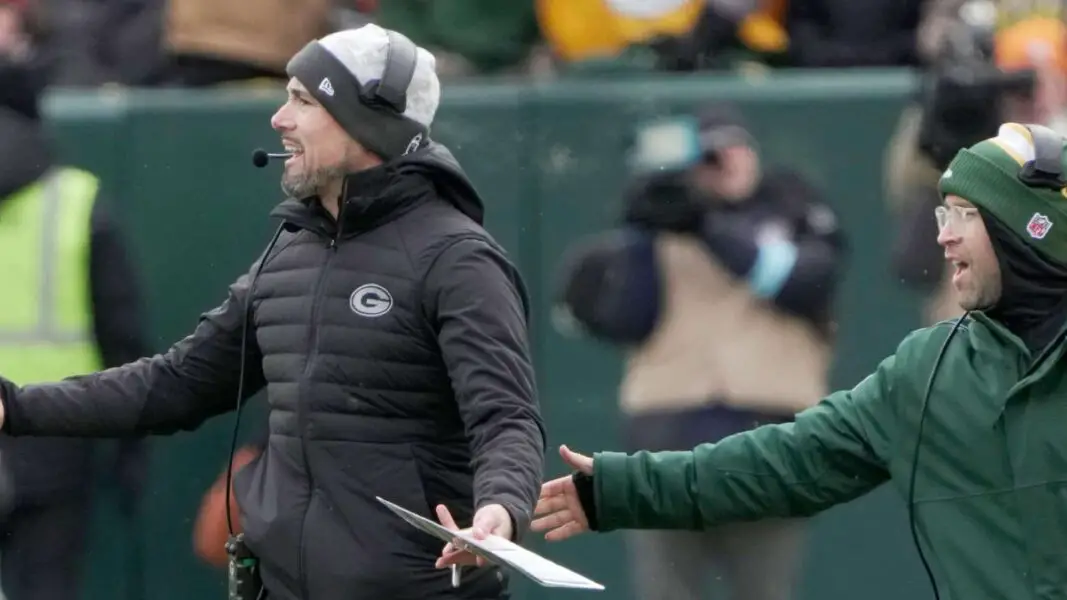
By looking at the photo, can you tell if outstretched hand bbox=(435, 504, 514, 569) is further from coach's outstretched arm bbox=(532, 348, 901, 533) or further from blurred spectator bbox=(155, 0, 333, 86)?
blurred spectator bbox=(155, 0, 333, 86)

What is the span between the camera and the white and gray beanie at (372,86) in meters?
4.21

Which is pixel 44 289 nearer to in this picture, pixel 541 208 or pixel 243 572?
pixel 541 208

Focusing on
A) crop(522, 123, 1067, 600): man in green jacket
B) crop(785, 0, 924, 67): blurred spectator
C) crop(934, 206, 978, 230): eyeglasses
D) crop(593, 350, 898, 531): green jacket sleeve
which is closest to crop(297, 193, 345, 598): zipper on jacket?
crop(593, 350, 898, 531): green jacket sleeve

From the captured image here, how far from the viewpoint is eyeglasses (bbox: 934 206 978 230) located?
3834 mm

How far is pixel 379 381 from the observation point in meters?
4.07

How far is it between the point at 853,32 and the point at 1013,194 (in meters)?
2.62

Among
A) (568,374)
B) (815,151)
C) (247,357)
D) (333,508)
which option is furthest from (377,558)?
(815,151)

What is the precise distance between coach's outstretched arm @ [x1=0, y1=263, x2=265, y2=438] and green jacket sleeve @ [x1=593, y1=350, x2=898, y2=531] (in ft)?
2.68

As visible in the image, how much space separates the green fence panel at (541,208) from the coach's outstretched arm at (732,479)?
1.75m

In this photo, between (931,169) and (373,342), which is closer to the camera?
(373,342)

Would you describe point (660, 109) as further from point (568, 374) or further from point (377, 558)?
point (377, 558)

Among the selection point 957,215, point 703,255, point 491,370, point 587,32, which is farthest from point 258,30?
point 957,215

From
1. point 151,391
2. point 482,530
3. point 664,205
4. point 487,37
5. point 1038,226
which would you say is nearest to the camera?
point 482,530

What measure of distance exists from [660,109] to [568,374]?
795 millimetres
